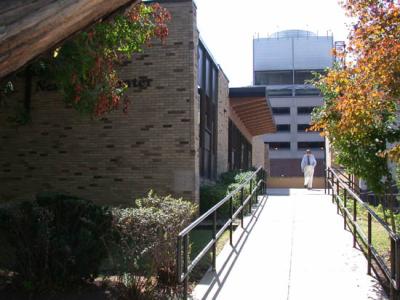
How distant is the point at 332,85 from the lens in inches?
317

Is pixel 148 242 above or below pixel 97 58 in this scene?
below

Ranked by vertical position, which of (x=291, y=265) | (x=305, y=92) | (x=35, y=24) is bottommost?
(x=291, y=265)

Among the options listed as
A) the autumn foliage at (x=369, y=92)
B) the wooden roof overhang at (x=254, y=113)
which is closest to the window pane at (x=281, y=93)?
the wooden roof overhang at (x=254, y=113)

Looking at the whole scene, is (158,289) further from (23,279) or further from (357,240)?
(357,240)

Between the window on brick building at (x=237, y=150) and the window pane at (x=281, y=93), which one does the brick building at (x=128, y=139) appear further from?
the window pane at (x=281, y=93)

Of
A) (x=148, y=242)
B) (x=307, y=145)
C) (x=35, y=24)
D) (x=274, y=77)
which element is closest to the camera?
(x=35, y=24)

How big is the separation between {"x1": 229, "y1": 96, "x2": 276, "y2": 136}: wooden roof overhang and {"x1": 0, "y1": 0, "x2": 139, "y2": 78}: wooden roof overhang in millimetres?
15960

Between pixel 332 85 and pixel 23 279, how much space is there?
16.0ft

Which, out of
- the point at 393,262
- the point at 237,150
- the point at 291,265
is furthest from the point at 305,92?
the point at 393,262

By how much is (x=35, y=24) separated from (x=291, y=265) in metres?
6.02

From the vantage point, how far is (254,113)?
2309cm

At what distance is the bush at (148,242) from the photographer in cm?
584

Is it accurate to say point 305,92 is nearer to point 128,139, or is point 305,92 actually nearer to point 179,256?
point 128,139

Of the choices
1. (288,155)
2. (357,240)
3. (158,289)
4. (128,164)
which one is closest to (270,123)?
(128,164)
